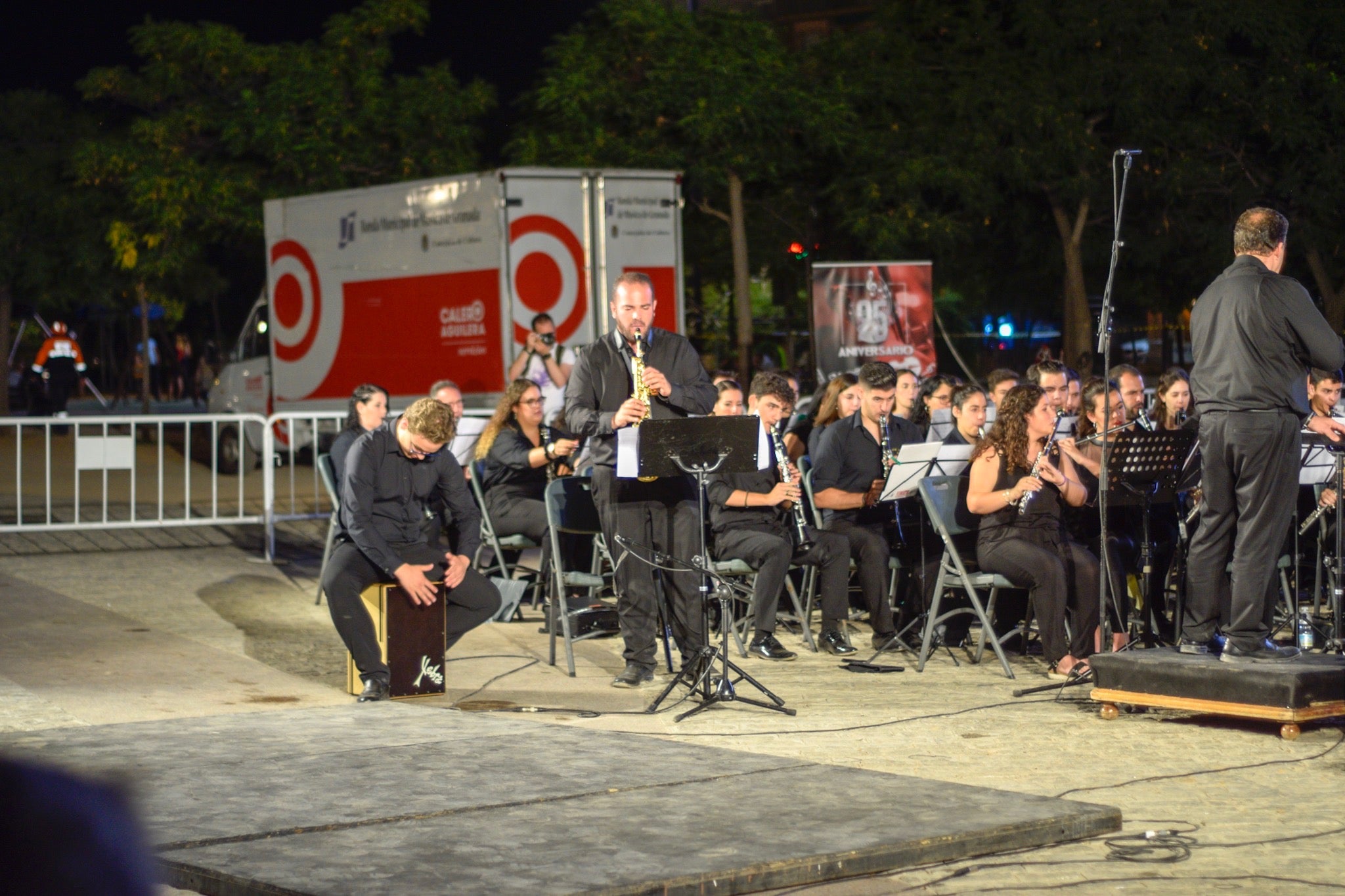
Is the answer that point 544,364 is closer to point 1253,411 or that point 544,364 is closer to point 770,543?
point 770,543

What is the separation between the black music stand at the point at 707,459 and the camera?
7.52 metres

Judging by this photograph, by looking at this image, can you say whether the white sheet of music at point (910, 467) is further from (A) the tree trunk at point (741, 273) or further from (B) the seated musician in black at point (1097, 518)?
(A) the tree trunk at point (741, 273)

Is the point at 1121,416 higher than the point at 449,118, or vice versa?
the point at 449,118

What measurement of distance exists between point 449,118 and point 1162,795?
23.4m

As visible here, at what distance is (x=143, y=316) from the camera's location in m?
37.2

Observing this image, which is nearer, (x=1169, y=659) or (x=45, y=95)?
(x=1169, y=659)

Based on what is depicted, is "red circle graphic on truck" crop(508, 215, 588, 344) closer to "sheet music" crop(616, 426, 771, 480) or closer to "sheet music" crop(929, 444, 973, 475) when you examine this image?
"sheet music" crop(929, 444, 973, 475)

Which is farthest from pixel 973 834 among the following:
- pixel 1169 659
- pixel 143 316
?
pixel 143 316

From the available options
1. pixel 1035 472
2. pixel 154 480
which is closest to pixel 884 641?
pixel 1035 472

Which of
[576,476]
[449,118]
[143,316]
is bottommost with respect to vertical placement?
[576,476]

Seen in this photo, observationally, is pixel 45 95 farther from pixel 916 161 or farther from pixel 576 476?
pixel 576 476

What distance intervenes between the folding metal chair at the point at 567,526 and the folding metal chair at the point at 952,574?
5.82 ft

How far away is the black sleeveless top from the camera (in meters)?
8.71

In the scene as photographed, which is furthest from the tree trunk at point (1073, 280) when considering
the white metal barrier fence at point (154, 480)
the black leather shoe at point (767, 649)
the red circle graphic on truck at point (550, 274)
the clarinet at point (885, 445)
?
the black leather shoe at point (767, 649)
